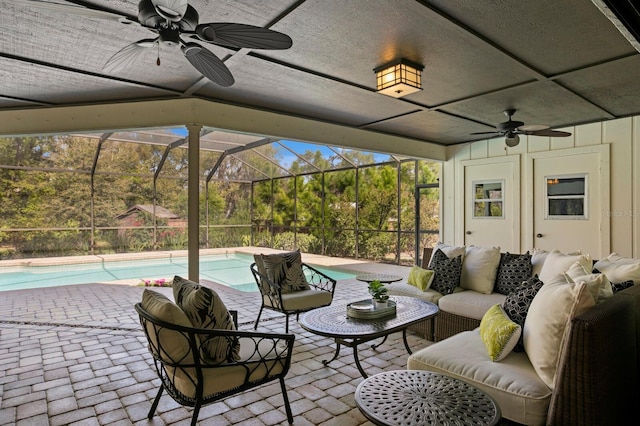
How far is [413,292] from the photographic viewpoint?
13.6 feet

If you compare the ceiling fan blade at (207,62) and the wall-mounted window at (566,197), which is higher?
the ceiling fan blade at (207,62)

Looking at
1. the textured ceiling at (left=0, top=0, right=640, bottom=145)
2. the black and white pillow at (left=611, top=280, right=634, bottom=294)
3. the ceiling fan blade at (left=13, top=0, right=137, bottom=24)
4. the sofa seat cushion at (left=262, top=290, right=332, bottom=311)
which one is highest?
the textured ceiling at (left=0, top=0, right=640, bottom=145)

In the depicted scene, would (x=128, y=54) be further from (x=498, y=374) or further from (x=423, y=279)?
(x=423, y=279)

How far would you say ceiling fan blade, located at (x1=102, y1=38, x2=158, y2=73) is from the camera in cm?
223

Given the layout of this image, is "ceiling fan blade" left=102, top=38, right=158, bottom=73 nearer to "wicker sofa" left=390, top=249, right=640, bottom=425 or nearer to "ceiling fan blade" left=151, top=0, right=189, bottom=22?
"ceiling fan blade" left=151, top=0, right=189, bottom=22

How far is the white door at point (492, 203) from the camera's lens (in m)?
6.67

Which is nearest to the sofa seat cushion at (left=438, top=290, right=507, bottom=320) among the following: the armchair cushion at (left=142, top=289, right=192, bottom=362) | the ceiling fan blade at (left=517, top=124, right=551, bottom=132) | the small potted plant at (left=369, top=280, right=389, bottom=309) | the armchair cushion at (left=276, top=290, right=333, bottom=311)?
the small potted plant at (left=369, top=280, right=389, bottom=309)

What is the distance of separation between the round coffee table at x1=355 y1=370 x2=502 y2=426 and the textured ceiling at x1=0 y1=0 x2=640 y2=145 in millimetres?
2065

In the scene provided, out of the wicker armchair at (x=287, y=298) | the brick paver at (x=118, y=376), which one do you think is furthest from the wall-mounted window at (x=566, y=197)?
the wicker armchair at (x=287, y=298)

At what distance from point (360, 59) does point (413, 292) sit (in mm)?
2501

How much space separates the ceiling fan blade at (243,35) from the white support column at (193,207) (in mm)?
2315

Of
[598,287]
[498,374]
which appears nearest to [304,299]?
[498,374]

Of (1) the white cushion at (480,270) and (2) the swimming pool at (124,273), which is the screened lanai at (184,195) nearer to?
(2) the swimming pool at (124,273)

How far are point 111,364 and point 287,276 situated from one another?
6.18 ft
